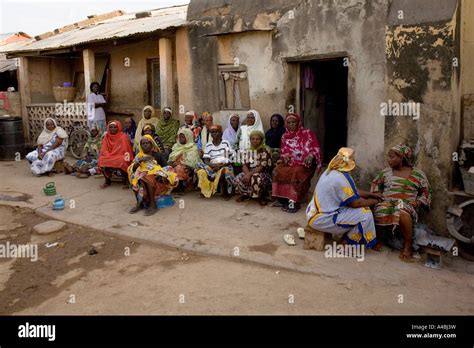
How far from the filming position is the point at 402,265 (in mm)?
4504

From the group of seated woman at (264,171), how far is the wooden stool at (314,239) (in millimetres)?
94

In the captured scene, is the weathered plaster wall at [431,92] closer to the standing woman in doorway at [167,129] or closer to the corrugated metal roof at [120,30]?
the standing woman in doorway at [167,129]

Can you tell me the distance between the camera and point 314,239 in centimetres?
488

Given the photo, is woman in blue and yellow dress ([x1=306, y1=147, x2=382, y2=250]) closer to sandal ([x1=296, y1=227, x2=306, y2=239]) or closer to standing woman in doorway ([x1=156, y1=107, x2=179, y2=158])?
sandal ([x1=296, y1=227, x2=306, y2=239])

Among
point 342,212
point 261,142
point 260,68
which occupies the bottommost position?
point 342,212

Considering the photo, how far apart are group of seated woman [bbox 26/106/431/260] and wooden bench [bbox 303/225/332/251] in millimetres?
94

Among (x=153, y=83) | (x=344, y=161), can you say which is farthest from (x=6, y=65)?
(x=344, y=161)

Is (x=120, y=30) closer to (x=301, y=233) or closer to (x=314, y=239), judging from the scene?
(x=301, y=233)

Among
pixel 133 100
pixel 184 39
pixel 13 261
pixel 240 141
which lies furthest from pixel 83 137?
pixel 13 261

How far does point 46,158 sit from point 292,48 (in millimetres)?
5879

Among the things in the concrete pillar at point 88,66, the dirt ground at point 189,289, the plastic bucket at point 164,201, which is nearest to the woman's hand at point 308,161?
the dirt ground at point 189,289

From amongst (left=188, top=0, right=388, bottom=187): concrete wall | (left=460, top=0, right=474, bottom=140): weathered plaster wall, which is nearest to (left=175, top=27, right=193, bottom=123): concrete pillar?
(left=188, top=0, right=388, bottom=187): concrete wall

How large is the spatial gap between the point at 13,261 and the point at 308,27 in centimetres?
545

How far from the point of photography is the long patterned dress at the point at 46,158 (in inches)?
360
